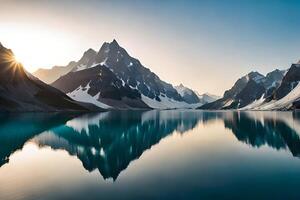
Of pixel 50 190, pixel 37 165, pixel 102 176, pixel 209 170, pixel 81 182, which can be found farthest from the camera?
pixel 37 165

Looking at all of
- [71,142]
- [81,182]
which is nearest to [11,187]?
[81,182]

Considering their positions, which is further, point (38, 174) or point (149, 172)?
point (149, 172)

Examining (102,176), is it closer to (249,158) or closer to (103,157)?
(103,157)

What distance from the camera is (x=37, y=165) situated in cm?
3978

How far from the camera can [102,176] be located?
3278 cm

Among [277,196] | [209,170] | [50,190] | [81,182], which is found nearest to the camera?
[277,196]

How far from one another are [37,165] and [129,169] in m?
11.5

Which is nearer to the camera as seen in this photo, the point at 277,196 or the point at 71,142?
the point at 277,196

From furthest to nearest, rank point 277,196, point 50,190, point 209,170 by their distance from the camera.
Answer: point 209,170
point 50,190
point 277,196

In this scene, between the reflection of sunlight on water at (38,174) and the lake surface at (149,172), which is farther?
the reflection of sunlight on water at (38,174)

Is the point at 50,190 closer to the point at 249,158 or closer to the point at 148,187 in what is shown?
the point at 148,187

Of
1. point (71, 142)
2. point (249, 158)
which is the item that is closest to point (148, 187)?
point (249, 158)

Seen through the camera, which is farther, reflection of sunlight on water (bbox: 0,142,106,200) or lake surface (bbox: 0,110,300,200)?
reflection of sunlight on water (bbox: 0,142,106,200)

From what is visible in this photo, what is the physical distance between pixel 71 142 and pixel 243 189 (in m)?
44.3
